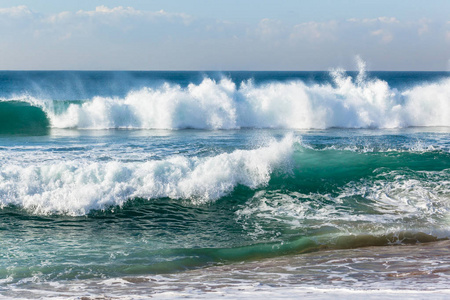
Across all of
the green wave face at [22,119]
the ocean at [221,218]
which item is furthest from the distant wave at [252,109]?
the ocean at [221,218]

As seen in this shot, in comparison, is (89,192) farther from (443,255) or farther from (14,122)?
(14,122)

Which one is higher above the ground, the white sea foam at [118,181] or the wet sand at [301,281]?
the white sea foam at [118,181]

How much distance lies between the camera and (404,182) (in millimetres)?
11141

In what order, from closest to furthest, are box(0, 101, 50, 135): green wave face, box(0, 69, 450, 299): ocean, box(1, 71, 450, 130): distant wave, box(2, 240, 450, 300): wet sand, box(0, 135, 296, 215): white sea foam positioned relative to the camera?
box(2, 240, 450, 300): wet sand, box(0, 69, 450, 299): ocean, box(0, 135, 296, 215): white sea foam, box(0, 101, 50, 135): green wave face, box(1, 71, 450, 130): distant wave

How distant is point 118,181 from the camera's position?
10.8 meters

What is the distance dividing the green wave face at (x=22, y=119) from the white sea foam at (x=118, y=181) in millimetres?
10520

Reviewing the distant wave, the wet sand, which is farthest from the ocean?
the distant wave

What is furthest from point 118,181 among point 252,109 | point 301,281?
point 252,109

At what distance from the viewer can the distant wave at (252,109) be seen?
78.7 ft

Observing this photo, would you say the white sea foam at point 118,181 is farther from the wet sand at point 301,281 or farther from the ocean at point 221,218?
the wet sand at point 301,281

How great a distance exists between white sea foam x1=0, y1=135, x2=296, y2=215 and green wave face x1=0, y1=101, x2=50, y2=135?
10520 mm

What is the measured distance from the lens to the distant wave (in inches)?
944

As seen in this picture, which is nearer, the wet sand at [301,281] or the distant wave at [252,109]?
the wet sand at [301,281]

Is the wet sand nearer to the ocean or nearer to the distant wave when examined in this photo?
the ocean
